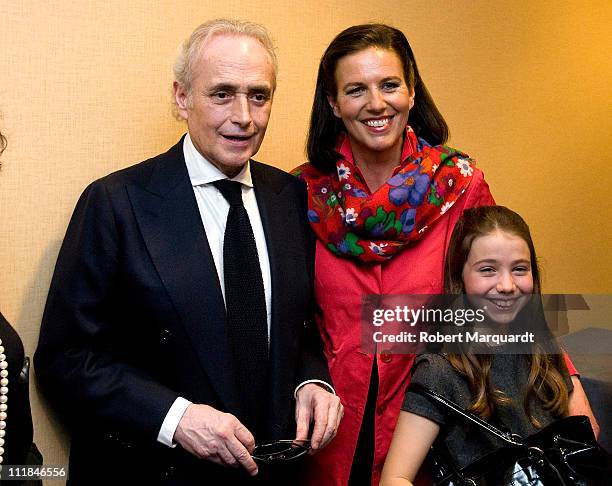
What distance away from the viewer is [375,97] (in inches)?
81.7

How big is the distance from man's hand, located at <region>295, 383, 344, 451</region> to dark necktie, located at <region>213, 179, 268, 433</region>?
9 cm

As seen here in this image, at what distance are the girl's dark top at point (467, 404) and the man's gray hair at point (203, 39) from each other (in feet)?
2.47

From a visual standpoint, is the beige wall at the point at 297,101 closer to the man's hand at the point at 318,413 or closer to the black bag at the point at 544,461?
the man's hand at the point at 318,413

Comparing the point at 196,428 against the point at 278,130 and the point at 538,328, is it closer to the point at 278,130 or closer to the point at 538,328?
the point at 538,328

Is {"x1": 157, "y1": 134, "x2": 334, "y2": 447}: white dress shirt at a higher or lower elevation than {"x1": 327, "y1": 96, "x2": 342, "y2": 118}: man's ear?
lower

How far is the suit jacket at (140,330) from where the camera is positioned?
5.82 feet

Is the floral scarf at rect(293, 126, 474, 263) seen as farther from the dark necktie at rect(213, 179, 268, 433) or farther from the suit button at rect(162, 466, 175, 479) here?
the suit button at rect(162, 466, 175, 479)

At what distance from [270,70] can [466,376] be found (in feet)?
2.66

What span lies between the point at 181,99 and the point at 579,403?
3.66 ft

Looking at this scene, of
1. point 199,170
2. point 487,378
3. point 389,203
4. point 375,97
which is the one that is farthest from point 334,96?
point 487,378

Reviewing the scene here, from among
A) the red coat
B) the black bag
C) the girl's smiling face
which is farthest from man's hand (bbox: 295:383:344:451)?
the girl's smiling face

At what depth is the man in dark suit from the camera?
1.79 meters

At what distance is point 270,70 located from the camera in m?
1.94

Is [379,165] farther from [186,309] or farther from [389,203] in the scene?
[186,309]
